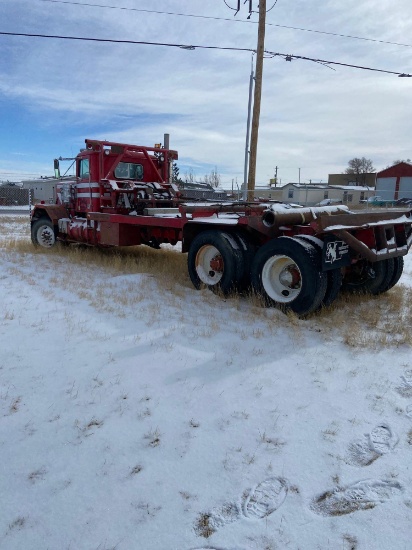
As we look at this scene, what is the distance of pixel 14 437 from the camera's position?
2834mm

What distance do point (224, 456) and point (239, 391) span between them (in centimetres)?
82

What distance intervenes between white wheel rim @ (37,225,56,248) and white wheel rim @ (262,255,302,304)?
6834 millimetres

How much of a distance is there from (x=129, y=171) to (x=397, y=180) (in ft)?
147

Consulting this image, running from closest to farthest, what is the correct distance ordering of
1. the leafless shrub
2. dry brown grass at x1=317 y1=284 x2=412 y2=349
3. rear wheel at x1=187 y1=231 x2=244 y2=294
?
the leafless shrub → dry brown grass at x1=317 y1=284 x2=412 y2=349 → rear wheel at x1=187 y1=231 x2=244 y2=294

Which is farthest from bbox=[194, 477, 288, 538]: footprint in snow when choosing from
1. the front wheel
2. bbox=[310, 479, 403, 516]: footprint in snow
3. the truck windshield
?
the front wheel

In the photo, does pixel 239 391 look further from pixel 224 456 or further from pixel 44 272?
pixel 44 272

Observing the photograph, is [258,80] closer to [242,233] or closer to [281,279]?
[242,233]

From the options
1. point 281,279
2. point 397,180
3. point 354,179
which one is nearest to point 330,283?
point 281,279

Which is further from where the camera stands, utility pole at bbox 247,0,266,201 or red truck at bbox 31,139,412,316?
utility pole at bbox 247,0,266,201

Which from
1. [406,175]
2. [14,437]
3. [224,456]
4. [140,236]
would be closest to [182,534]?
[224,456]

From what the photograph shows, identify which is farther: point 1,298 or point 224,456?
point 1,298

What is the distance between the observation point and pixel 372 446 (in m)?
2.82

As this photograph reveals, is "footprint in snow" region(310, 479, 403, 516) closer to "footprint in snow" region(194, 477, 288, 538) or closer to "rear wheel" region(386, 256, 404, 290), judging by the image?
"footprint in snow" region(194, 477, 288, 538)

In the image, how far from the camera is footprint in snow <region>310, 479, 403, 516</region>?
229 cm
